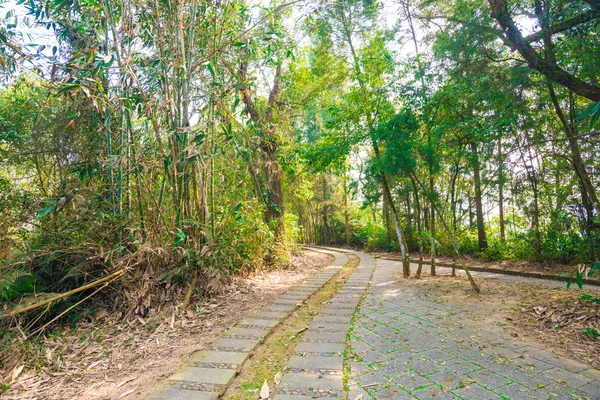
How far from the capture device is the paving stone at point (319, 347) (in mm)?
2456

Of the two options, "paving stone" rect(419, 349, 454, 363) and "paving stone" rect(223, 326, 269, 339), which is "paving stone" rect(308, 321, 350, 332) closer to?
"paving stone" rect(223, 326, 269, 339)

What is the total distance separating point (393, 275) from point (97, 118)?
5647mm

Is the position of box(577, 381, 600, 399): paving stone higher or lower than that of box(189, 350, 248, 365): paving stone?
higher

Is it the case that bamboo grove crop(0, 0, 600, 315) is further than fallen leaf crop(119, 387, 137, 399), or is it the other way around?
bamboo grove crop(0, 0, 600, 315)

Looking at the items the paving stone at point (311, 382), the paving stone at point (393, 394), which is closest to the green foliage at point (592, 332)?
the paving stone at point (393, 394)

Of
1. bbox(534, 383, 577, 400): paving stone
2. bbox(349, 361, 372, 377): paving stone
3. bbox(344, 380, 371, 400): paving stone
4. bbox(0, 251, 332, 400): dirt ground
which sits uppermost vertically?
bbox(534, 383, 577, 400): paving stone

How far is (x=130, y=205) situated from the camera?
11.6 feet

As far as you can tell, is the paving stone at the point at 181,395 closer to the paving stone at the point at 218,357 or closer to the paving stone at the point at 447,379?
the paving stone at the point at 218,357

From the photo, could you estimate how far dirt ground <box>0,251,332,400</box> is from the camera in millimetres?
2037

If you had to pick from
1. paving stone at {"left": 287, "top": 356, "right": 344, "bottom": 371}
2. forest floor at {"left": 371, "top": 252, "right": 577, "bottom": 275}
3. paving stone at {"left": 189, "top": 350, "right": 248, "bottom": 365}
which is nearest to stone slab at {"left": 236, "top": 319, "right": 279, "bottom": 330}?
paving stone at {"left": 189, "top": 350, "right": 248, "bottom": 365}

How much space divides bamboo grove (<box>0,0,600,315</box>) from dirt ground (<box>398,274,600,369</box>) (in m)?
0.48

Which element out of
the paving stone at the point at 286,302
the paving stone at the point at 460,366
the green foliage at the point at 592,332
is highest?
the green foliage at the point at 592,332

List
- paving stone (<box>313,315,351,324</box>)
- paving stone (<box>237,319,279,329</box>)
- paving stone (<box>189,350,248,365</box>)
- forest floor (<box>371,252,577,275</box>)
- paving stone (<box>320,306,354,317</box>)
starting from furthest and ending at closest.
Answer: forest floor (<box>371,252,577,275</box>)
paving stone (<box>320,306,354,317</box>)
paving stone (<box>313,315,351,324</box>)
paving stone (<box>237,319,279,329</box>)
paving stone (<box>189,350,248,365</box>)

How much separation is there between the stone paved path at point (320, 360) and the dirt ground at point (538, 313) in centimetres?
151
